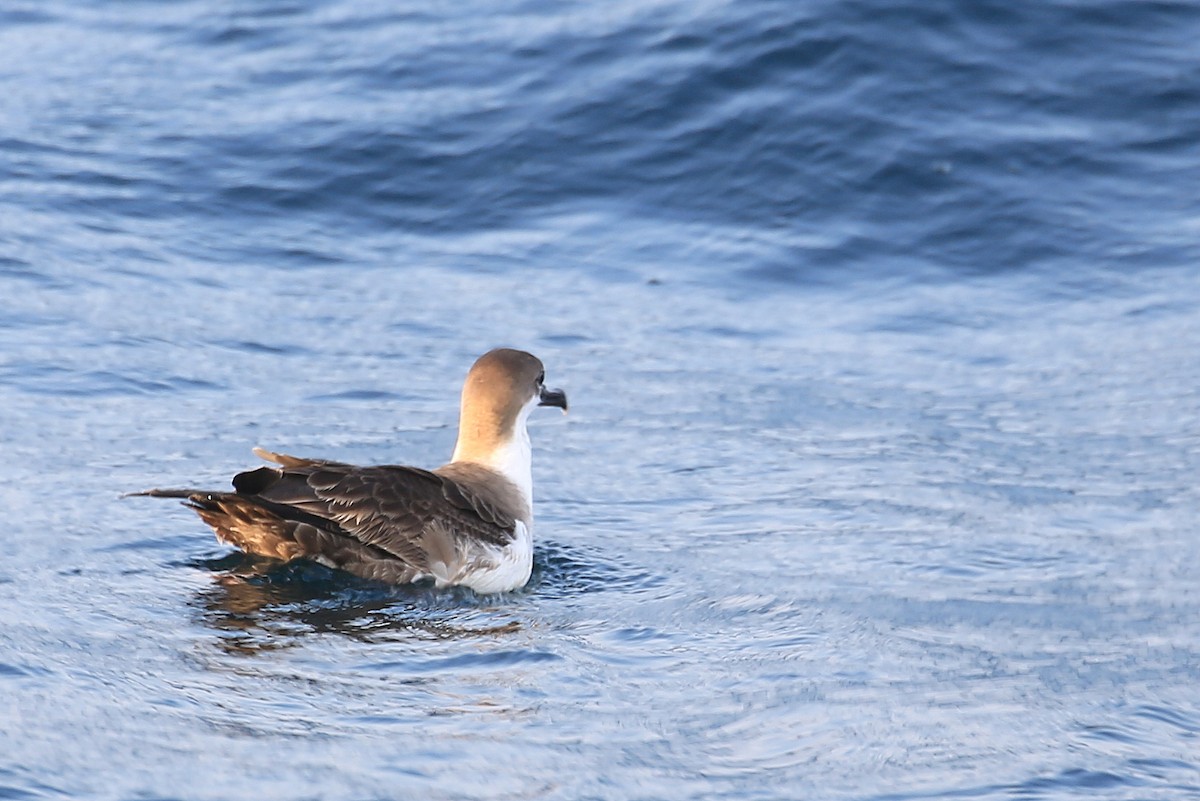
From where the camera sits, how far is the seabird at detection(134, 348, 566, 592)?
24.9ft

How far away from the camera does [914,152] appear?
13.6 metres

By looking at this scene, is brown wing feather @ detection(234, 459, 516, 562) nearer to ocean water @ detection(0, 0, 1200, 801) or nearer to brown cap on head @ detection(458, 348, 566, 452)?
ocean water @ detection(0, 0, 1200, 801)

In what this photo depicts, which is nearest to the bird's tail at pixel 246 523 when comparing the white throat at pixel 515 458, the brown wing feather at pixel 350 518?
the brown wing feather at pixel 350 518

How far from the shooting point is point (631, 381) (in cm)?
1077

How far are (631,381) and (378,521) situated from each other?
335cm

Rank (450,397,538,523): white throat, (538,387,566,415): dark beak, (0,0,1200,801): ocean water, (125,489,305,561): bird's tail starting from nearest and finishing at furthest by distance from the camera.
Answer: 1. (0,0,1200,801): ocean water
2. (125,489,305,561): bird's tail
3. (450,397,538,523): white throat
4. (538,387,566,415): dark beak

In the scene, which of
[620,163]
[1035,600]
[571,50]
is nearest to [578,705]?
[1035,600]

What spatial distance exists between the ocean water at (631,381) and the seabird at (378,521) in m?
0.14

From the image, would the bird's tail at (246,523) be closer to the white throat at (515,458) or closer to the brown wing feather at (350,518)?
the brown wing feather at (350,518)

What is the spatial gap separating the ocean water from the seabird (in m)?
0.14

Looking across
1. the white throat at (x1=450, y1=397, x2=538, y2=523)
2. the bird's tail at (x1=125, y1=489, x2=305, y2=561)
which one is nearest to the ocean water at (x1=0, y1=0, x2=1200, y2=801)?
the bird's tail at (x1=125, y1=489, x2=305, y2=561)

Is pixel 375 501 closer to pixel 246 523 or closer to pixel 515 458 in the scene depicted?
pixel 246 523

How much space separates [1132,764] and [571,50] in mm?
10600

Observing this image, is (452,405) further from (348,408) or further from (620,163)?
(620,163)
